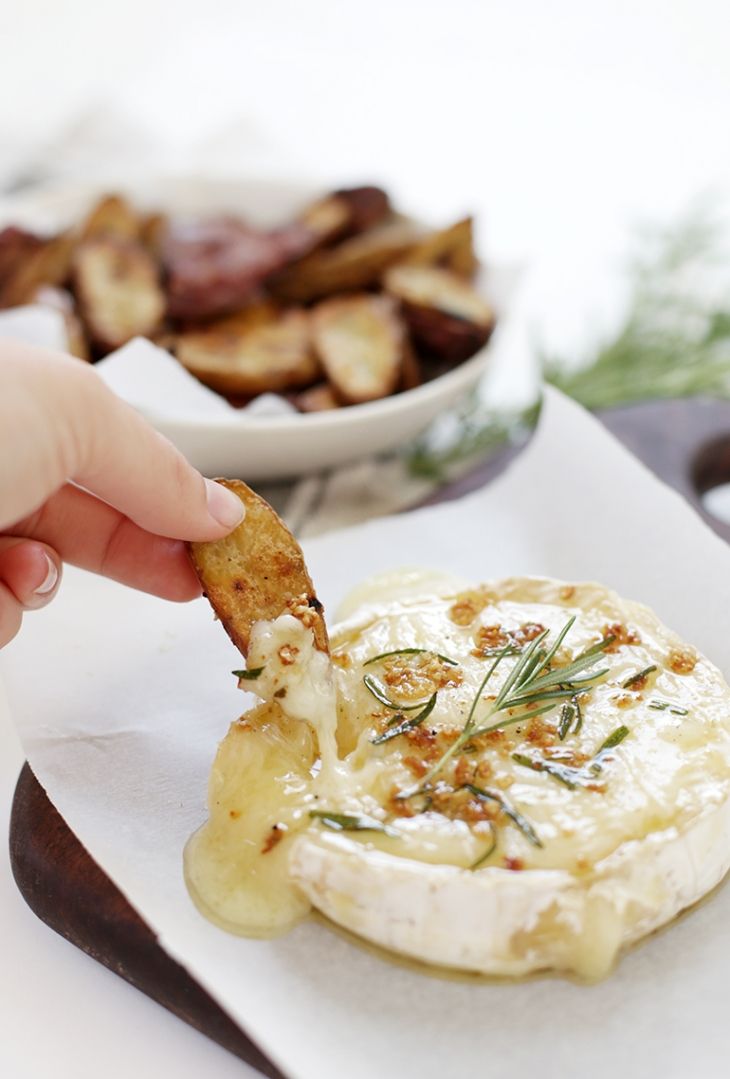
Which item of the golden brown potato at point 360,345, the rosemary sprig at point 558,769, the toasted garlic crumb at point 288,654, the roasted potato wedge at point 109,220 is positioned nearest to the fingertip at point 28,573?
the toasted garlic crumb at point 288,654

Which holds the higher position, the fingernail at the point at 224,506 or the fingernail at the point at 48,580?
the fingernail at the point at 224,506

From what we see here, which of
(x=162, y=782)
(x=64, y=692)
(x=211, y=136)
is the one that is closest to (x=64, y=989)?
(x=162, y=782)

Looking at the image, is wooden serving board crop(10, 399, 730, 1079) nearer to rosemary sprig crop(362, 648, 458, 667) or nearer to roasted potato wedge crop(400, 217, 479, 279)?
rosemary sprig crop(362, 648, 458, 667)

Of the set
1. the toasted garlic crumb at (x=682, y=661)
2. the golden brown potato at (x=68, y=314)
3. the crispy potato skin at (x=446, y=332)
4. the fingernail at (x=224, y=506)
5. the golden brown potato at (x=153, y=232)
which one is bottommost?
the golden brown potato at (x=68, y=314)

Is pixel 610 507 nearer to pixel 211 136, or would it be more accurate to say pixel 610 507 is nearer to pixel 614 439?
pixel 614 439

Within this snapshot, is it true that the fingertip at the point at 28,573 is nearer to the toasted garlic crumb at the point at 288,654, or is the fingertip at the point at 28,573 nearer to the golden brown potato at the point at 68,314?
the toasted garlic crumb at the point at 288,654
